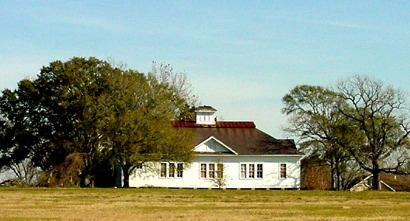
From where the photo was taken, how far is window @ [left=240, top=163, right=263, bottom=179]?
212 feet

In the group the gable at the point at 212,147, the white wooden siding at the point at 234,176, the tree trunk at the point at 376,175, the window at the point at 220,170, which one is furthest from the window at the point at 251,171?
the tree trunk at the point at 376,175

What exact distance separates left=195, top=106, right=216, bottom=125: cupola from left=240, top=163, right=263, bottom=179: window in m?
5.04

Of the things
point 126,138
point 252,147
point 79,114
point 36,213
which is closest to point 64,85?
point 79,114

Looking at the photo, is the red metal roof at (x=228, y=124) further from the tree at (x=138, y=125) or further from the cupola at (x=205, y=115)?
the tree at (x=138, y=125)

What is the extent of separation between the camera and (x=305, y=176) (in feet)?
224

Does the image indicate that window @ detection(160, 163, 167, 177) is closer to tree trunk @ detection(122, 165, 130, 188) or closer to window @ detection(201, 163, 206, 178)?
window @ detection(201, 163, 206, 178)

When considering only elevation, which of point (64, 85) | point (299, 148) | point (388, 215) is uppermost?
point (64, 85)

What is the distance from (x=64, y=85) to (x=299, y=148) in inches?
785

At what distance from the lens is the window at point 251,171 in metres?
64.5

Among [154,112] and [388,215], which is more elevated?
[154,112]

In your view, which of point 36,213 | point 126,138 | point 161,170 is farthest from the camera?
point 161,170

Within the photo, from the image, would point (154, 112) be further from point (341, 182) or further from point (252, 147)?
point (341, 182)

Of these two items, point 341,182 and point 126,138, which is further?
point 341,182

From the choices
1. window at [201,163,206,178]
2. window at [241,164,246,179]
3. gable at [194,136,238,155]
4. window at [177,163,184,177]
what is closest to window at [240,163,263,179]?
window at [241,164,246,179]
